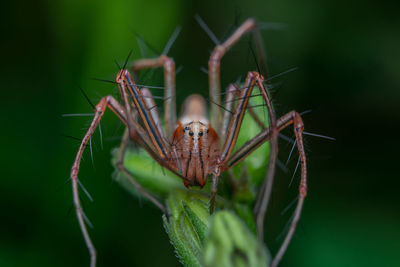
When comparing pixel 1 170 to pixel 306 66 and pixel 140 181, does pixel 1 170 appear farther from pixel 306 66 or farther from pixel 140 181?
pixel 306 66

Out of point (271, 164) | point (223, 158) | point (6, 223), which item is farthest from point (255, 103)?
point (6, 223)

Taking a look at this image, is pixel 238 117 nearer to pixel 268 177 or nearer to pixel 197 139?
pixel 197 139

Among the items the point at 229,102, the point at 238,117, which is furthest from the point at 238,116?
the point at 229,102

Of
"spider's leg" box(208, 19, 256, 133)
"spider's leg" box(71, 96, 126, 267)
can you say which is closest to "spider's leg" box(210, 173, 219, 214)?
"spider's leg" box(71, 96, 126, 267)

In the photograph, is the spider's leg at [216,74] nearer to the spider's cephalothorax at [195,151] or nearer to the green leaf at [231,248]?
the spider's cephalothorax at [195,151]

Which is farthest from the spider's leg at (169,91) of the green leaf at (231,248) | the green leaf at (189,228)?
the green leaf at (231,248)

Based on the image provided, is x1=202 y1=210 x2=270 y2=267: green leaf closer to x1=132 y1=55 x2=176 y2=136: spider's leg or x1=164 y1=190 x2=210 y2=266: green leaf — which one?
x1=164 y1=190 x2=210 y2=266: green leaf
